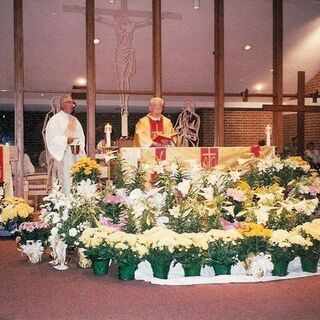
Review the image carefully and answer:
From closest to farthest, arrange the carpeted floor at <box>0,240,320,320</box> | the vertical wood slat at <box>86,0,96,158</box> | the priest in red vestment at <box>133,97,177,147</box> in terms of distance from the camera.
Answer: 1. the carpeted floor at <box>0,240,320,320</box>
2. the priest in red vestment at <box>133,97,177,147</box>
3. the vertical wood slat at <box>86,0,96,158</box>

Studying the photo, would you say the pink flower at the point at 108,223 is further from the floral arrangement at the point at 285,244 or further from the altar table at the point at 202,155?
the floral arrangement at the point at 285,244

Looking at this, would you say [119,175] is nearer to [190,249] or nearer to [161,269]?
[161,269]

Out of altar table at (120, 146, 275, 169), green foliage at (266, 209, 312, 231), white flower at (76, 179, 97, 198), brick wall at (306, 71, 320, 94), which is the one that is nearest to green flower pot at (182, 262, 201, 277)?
green foliage at (266, 209, 312, 231)

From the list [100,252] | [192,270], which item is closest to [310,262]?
[192,270]

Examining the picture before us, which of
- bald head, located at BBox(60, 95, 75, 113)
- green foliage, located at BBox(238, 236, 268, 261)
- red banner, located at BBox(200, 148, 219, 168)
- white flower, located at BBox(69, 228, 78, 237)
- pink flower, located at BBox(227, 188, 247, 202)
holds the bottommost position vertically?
green foliage, located at BBox(238, 236, 268, 261)

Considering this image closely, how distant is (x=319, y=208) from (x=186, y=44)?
6.15m

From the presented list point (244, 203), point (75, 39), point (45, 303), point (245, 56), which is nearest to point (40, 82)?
point (75, 39)

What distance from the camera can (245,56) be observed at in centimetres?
1173

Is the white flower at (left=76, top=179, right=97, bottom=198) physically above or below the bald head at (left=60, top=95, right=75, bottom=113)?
below

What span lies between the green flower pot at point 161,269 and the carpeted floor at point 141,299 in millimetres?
180

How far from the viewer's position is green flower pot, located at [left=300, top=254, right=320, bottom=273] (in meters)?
4.78

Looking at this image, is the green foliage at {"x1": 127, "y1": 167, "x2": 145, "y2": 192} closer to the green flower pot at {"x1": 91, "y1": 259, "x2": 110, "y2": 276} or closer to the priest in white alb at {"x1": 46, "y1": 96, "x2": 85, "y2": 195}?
the green flower pot at {"x1": 91, "y1": 259, "x2": 110, "y2": 276}

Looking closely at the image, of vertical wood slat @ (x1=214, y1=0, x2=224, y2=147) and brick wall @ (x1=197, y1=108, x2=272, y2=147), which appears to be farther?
brick wall @ (x1=197, y1=108, x2=272, y2=147)

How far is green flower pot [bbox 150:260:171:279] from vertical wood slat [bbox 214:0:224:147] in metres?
5.46
